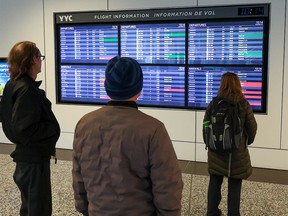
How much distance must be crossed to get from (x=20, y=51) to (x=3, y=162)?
291cm

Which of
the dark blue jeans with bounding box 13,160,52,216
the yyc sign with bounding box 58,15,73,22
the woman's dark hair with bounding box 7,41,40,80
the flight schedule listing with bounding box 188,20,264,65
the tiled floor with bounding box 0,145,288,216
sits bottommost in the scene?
the tiled floor with bounding box 0,145,288,216

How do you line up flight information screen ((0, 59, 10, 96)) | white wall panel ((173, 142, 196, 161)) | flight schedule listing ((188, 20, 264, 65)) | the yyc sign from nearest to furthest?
1. flight schedule listing ((188, 20, 264, 65))
2. flight information screen ((0, 59, 10, 96))
3. white wall panel ((173, 142, 196, 161))
4. the yyc sign

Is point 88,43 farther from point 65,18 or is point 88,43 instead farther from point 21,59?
point 21,59

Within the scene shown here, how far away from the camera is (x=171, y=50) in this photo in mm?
4730

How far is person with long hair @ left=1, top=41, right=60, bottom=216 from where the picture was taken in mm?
2258

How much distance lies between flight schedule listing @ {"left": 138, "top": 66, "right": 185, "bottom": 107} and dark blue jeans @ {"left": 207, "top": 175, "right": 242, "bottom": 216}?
1.94 metres

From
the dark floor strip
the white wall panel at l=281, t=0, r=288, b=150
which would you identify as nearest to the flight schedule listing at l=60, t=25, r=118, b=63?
the dark floor strip

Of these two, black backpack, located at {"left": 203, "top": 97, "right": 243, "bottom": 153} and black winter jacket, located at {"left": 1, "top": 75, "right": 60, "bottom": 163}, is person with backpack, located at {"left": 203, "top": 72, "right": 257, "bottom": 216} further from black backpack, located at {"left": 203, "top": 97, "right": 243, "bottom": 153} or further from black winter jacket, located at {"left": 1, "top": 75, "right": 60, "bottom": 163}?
black winter jacket, located at {"left": 1, "top": 75, "right": 60, "bottom": 163}

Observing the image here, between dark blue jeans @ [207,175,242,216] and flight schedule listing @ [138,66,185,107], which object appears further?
flight schedule listing @ [138,66,185,107]

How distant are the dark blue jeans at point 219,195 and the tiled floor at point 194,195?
0.78ft

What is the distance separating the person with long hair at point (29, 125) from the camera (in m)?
2.26

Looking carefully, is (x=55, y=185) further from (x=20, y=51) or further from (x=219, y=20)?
(x=219, y=20)

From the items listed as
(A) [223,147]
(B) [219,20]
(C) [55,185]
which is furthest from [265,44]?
(C) [55,185]

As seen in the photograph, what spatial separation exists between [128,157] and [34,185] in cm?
112
